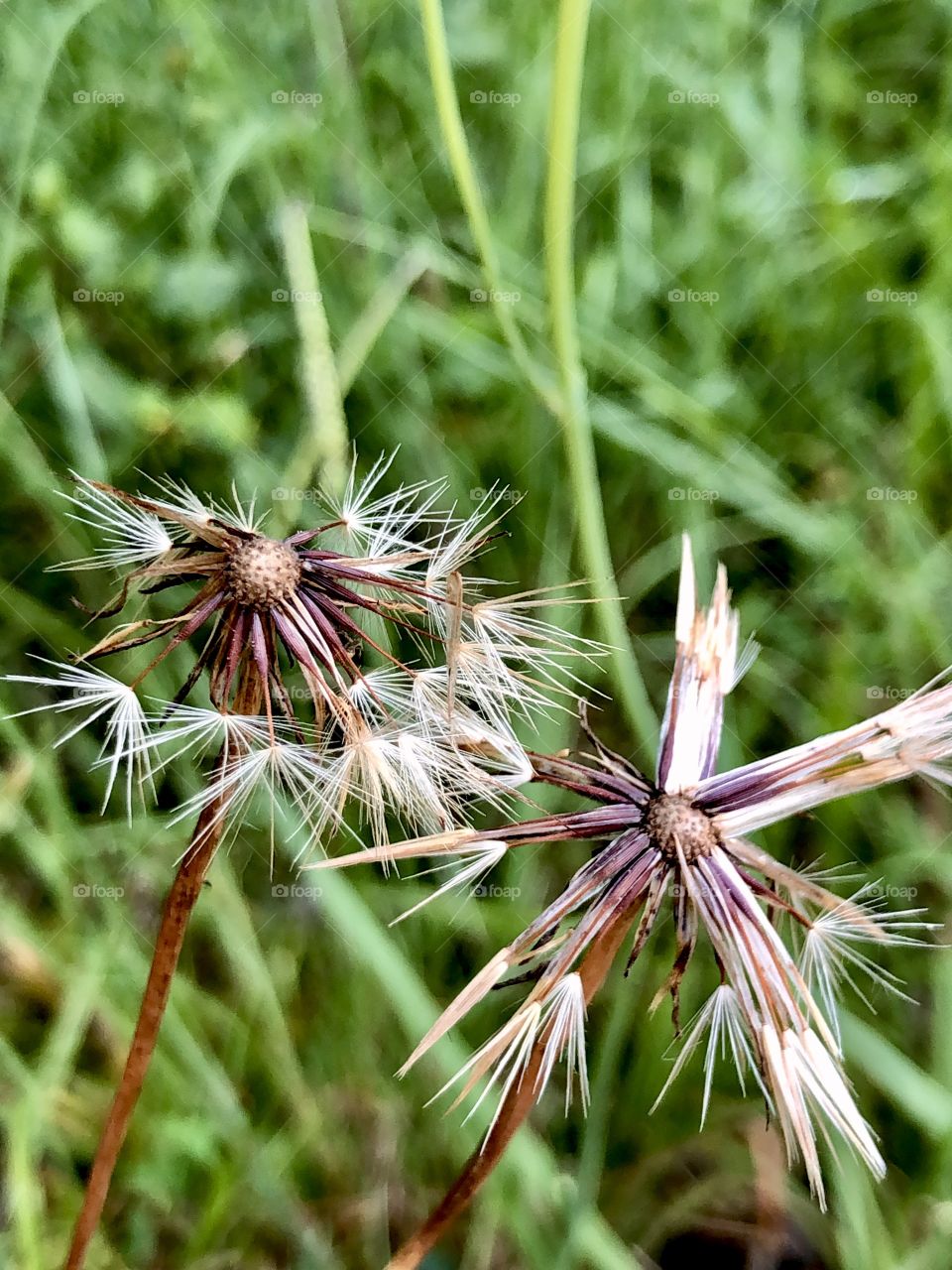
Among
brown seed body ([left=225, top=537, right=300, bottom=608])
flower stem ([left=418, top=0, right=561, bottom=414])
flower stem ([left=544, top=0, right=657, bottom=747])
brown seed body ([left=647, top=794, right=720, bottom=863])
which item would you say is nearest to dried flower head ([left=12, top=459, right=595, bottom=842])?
brown seed body ([left=225, top=537, right=300, bottom=608])

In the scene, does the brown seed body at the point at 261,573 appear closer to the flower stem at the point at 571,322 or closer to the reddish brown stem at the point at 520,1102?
the reddish brown stem at the point at 520,1102

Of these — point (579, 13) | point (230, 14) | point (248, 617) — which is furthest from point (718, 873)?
point (230, 14)

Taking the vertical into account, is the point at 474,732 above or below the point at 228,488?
below

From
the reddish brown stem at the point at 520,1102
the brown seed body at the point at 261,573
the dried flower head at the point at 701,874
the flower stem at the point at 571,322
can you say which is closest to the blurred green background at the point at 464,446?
the flower stem at the point at 571,322

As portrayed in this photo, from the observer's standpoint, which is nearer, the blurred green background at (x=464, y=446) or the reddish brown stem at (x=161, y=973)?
the reddish brown stem at (x=161, y=973)

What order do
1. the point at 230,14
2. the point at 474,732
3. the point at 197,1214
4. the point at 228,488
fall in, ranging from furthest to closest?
the point at 230,14 → the point at 228,488 → the point at 197,1214 → the point at 474,732

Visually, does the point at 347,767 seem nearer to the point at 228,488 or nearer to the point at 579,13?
the point at 579,13

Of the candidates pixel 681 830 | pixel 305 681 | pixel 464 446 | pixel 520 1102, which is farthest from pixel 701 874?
pixel 464 446
